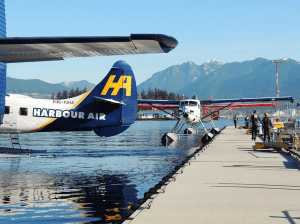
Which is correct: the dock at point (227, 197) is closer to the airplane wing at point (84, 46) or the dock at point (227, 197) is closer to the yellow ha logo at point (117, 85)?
the airplane wing at point (84, 46)

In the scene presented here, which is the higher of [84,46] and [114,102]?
[84,46]

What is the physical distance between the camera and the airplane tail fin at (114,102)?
20.3 m

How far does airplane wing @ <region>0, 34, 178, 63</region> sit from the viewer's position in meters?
7.83

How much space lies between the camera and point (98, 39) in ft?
27.2

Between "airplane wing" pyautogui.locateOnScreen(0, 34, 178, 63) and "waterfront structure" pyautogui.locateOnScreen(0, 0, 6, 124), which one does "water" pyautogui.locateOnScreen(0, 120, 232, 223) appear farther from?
"airplane wing" pyautogui.locateOnScreen(0, 34, 178, 63)

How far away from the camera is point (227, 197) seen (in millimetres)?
8430

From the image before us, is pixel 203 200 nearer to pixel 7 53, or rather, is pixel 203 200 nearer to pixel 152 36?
pixel 152 36

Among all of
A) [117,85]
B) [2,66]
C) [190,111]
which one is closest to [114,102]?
[117,85]

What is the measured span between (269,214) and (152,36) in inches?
133

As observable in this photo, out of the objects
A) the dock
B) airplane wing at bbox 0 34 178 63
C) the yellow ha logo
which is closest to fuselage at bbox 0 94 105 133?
the yellow ha logo

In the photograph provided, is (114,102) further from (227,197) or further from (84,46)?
(227,197)

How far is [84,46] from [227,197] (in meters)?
3.86

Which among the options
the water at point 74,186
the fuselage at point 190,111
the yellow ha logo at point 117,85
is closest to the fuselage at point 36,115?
the water at point 74,186

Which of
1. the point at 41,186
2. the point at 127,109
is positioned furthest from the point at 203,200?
the point at 127,109
